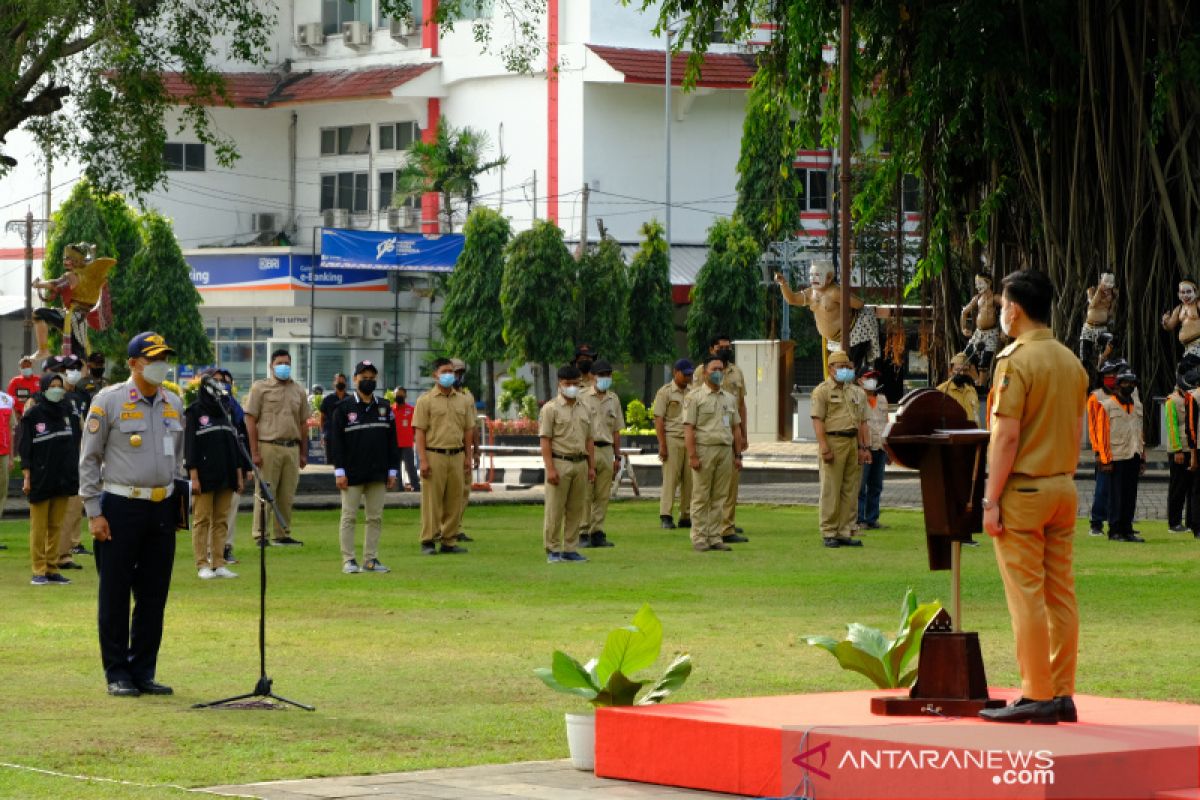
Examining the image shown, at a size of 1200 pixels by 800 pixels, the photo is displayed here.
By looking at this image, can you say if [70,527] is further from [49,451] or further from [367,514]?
[367,514]

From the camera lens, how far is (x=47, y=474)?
768 inches

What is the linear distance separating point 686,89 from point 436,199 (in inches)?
1383

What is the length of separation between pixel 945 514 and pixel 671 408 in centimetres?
1531

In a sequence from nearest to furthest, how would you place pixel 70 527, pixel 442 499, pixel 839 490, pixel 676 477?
1. pixel 70 527
2. pixel 442 499
3. pixel 839 490
4. pixel 676 477

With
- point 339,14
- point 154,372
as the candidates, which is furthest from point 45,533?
point 339,14

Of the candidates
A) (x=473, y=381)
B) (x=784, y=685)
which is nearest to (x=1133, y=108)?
(x=784, y=685)

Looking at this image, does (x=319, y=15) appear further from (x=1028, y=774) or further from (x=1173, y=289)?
(x=1028, y=774)

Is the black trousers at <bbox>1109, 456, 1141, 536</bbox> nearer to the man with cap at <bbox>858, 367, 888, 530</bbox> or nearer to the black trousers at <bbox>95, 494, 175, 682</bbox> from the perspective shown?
the man with cap at <bbox>858, 367, 888, 530</bbox>

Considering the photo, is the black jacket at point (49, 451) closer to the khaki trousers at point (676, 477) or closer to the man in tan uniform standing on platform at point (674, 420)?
the man in tan uniform standing on platform at point (674, 420)

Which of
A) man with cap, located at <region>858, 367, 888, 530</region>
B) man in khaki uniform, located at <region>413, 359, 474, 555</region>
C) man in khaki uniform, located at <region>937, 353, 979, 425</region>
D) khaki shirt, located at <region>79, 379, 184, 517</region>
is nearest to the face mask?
khaki shirt, located at <region>79, 379, 184, 517</region>

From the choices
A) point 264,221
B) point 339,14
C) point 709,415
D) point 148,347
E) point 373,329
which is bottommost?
point 709,415

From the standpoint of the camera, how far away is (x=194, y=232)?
7231 centimetres

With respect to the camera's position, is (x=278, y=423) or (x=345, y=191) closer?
(x=278, y=423)

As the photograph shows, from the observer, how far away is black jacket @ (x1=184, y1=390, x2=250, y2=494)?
761 inches
